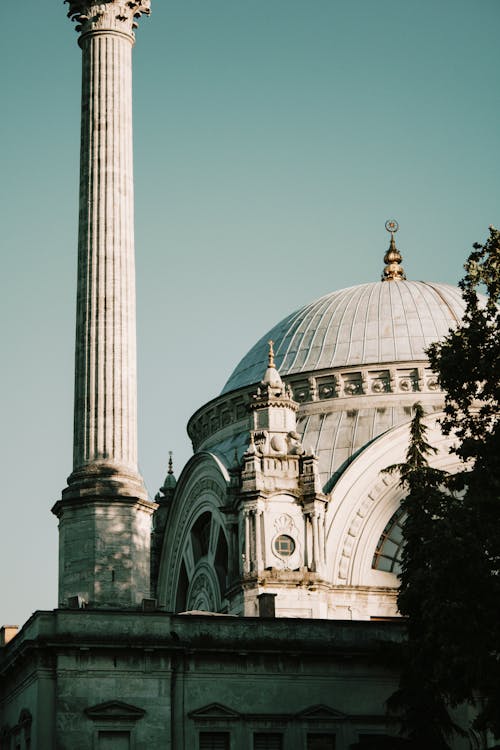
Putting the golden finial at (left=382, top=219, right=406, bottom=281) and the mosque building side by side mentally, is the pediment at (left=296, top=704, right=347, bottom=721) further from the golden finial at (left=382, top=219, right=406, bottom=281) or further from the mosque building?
the golden finial at (left=382, top=219, right=406, bottom=281)

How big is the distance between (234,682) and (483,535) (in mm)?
7527

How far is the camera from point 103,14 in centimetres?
3928

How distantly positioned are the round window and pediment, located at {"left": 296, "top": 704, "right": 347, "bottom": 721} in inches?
367

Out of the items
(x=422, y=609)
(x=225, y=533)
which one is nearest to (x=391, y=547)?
(x=225, y=533)

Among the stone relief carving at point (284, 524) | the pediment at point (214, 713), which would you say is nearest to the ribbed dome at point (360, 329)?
the stone relief carving at point (284, 524)

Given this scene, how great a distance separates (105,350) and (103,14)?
364 inches

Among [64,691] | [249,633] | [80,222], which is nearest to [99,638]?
[64,691]

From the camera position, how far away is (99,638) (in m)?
32.0

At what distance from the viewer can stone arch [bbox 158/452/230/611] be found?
46.9 m

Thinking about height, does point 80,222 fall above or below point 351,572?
above

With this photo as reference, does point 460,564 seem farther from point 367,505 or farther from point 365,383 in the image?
point 365,383

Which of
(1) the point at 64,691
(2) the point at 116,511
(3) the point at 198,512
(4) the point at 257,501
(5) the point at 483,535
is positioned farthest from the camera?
(3) the point at 198,512

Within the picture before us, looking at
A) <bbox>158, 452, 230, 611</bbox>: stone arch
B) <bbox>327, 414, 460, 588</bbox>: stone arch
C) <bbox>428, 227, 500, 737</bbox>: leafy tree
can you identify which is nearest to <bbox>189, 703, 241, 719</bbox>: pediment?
<bbox>428, 227, 500, 737</bbox>: leafy tree

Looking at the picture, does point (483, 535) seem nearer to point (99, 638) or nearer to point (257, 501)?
point (99, 638)
